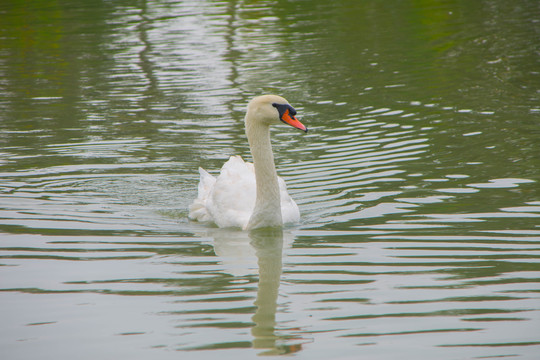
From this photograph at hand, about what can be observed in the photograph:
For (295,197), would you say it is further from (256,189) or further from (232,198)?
(256,189)

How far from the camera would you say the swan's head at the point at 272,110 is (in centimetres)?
815

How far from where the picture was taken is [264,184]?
820cm

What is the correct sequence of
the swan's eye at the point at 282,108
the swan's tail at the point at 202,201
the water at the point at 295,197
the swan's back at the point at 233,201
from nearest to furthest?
the water at the point at 295,197
the swan's eye at the point at 282,108
the swan's back at the point at 233,201
the swan's tail at the point at 202,201

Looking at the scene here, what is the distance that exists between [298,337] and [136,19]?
887 inches

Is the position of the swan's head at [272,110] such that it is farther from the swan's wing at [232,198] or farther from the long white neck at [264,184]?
the swan's wing at [232,198]

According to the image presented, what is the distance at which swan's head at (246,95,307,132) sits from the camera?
8.15m

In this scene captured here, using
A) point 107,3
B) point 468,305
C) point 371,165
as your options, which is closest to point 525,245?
point 468,305

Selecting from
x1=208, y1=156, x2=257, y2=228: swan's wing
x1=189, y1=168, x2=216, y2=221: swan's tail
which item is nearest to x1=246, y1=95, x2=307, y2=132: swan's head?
x1=208, y1=156, x2=257, y2=228: swan's wing

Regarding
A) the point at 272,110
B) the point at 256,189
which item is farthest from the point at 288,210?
the point at 272,110

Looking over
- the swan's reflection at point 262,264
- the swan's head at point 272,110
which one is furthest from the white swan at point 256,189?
the swan's reflection at point 262,264

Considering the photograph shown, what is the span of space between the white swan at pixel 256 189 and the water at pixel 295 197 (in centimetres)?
26

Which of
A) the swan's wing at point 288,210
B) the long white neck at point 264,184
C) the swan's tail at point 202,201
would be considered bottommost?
the swan's tail at point 202,201

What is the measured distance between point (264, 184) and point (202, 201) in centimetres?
133

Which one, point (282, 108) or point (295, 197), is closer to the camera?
point (282, 108)
